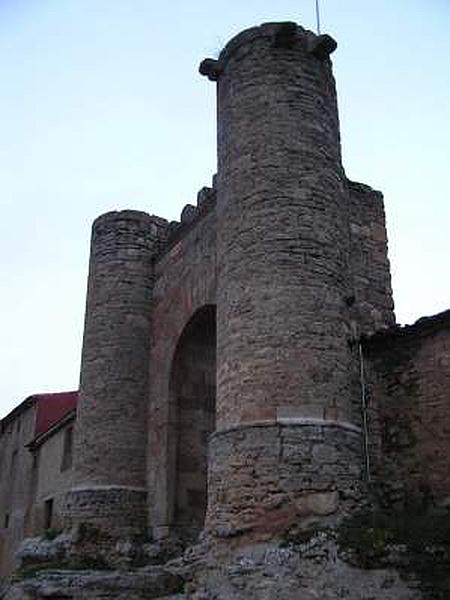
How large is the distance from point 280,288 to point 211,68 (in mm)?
3986

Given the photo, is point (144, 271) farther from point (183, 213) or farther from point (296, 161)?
point (296, 161)

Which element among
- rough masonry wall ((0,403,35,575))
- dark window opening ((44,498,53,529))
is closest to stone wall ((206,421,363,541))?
dark window opening ((44,498,53,529))

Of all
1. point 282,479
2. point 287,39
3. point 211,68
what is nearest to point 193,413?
point 282,479

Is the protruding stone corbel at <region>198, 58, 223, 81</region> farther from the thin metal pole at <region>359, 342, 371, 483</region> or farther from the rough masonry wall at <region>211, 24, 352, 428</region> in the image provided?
the thin metal pole at <region>359, 342, 371, 483</region>

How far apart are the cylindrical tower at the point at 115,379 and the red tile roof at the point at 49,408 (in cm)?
1113

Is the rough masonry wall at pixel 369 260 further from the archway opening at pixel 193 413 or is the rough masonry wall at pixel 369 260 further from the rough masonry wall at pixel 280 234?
the archway opening at pixel 193 413

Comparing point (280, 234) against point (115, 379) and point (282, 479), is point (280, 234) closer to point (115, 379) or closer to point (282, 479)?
point (282, 479)

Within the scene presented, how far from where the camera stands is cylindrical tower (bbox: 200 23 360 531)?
8312 millimetres

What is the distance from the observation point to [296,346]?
879 centimetres

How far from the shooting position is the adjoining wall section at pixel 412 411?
876cm

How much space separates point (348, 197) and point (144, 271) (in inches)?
195

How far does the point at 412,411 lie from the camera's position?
9180 mm

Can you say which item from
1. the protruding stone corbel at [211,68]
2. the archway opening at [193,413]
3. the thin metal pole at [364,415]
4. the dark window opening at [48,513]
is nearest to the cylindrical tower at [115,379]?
the archway opening at [193,413]

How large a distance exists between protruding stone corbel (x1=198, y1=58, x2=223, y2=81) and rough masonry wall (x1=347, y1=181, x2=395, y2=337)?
2.56m
